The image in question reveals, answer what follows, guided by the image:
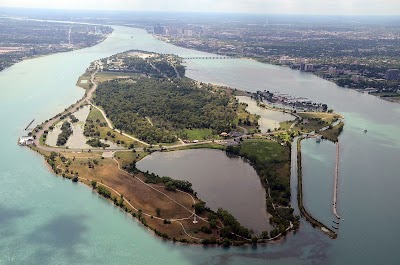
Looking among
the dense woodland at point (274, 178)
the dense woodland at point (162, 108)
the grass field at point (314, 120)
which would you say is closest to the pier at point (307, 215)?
the dense woodland at point (274, 178)

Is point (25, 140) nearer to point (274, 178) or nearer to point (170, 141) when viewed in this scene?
point (170, 141)

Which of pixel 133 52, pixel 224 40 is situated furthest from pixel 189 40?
pixel 133 52

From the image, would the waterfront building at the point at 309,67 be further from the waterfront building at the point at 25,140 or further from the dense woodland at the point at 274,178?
the waterfront building at the point at 25,140

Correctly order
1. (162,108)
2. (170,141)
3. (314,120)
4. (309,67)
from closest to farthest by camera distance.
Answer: (170,141), (314,120), (162,108), (309,67)

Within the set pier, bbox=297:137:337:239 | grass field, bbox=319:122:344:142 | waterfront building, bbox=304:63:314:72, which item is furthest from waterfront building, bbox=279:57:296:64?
pier, bbox=297:137:337:239

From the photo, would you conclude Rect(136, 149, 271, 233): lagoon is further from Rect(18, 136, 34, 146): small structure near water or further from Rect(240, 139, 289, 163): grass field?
Rect(18, 136, 34, 146): small structure near water

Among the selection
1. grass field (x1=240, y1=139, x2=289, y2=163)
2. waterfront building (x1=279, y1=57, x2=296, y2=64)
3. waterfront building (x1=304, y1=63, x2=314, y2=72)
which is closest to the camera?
grass field (x1=240, y1=139, x2=289, y2=163)

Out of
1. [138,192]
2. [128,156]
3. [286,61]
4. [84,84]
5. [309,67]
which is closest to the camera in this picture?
[138,192]

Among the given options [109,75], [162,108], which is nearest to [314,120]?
[162,108]
